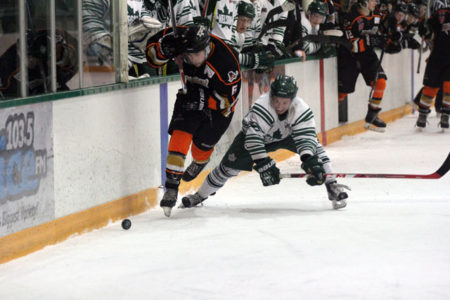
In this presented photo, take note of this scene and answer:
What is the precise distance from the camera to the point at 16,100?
465 centimetres

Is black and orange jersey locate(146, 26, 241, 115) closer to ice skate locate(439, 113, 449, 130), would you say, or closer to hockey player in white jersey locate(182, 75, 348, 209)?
hockey player in white jersey locate(182, 75, 348, 209)

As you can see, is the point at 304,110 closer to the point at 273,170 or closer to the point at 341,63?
the point at 273,170

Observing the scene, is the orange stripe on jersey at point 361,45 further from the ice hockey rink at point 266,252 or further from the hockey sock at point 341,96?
the ice hockey rink at point 266,252

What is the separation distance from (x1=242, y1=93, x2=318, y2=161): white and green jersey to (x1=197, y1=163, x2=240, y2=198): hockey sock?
0.89 feet

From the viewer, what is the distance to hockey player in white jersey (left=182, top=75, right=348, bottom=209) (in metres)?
5.63

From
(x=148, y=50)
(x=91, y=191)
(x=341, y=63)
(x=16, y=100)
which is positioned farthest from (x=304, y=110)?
(x=341, y=63)

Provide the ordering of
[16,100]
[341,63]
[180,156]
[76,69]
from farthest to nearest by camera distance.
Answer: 1. [341,63]
2. [180,156]
3. [76,69]
4. [16,100]

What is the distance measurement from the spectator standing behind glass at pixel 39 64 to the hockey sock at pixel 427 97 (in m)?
5.92

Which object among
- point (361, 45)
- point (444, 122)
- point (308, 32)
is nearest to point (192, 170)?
point (308, 32)

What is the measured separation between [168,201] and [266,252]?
1104 mm

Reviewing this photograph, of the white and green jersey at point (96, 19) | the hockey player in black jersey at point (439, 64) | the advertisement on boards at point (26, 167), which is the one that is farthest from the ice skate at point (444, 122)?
the advertisement on boards at point (26, 167)

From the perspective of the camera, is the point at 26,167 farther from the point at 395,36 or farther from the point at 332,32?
the point at 395,36

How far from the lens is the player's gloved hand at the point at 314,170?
555 cm

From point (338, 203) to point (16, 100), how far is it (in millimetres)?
2168
